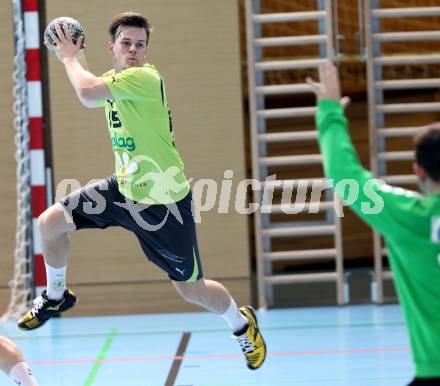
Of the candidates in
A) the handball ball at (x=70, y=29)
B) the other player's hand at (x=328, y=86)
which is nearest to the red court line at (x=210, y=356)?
the handball ball at (x=70, y=29)

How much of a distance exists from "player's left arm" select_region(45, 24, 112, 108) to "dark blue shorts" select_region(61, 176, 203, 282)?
712 mm

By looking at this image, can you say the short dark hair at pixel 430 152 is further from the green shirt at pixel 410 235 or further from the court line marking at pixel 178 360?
the court line marking at pixel 178 360

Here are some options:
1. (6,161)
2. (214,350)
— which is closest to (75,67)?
(214,350)

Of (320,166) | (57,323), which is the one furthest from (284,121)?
(57,323)

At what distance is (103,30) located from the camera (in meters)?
8.48

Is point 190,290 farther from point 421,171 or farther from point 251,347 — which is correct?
point 421,171

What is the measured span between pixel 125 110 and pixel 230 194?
10.1 feet

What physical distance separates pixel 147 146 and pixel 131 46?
58 cm

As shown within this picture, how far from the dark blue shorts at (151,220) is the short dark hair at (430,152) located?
279cm

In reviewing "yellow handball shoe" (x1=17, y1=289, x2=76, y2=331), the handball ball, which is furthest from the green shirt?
"yellow handball shoe" (x1=17, y1=289, x2=76, y2=331)

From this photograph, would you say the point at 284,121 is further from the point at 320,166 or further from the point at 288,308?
the point at 288,308

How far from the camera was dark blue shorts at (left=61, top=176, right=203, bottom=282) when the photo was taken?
18.5 ft

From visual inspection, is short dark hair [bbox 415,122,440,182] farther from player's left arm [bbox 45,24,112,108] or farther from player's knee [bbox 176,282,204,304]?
player's knee [bbox 176,282,204,304]

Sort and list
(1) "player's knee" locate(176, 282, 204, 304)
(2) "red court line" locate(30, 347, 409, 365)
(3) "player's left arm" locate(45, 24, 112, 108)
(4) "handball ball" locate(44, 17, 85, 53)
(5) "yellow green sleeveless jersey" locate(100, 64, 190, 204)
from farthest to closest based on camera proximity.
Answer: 1. (2) "red court line" locate(30, 347, 409, 365)
2. (1) "player's knee" locate(176, 282, 204, 304)
3. (5) "yellow green sleeveless jersey" locate(100, 64, 190, 204)
4. (4) "handball ball" locate(44, 17, 85, 53)
5. (3) "player's left arm" locate(45, 24, 112, 108)
